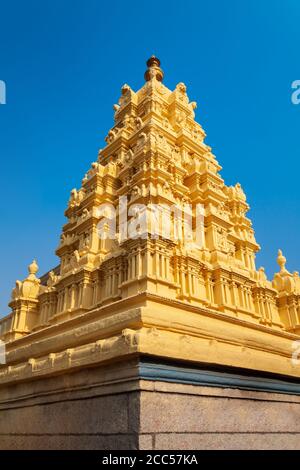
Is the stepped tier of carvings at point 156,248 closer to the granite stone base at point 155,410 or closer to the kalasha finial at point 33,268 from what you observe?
the kalasha finial at point 33,268

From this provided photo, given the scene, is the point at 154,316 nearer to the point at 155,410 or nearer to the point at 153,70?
the point at 155,410

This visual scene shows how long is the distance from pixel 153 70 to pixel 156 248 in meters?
15.9

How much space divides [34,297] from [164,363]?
11.2 meters

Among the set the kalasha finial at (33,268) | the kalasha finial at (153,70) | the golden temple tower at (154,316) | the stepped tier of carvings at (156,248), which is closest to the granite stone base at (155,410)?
the golden temple tower at (154,316)

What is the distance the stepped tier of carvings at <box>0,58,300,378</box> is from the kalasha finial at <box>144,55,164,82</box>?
9.13 feet

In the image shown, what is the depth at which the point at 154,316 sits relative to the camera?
6.95 m

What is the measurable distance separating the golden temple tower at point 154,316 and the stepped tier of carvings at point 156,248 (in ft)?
0.20

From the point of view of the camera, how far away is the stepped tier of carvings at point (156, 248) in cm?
1123

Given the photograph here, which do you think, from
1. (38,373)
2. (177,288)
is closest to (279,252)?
(177,288)

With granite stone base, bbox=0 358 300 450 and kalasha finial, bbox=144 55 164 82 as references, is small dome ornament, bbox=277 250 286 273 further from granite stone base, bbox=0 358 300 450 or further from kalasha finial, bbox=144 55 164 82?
kalasha finial, bbox=144 55 164 82

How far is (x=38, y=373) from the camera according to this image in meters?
6.96

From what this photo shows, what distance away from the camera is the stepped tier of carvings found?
11.2 metres

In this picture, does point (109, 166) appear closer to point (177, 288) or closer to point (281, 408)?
point (177, 288)
